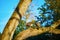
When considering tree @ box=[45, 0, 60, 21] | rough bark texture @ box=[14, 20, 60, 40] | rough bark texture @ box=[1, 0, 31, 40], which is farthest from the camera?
tree @ box=[45, 0, 60, 21]

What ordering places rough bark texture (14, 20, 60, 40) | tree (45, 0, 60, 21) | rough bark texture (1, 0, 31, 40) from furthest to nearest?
tree (45, 0, 60, 21) < rough bark texture (14, 20, 60, 40) < rough bark texture (1, 0, 31, 40)

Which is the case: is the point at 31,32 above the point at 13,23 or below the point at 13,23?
below

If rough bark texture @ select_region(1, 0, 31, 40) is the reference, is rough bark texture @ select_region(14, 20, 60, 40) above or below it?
below

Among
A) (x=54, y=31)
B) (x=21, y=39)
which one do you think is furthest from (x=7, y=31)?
(x=54, y=31)

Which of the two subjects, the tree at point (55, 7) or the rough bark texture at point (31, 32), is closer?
the rough bark texture at point (31, 32)

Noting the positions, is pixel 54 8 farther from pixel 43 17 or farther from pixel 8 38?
pixel 8 38

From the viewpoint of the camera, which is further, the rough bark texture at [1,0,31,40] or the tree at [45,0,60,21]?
the tree at [45,0,60,21]

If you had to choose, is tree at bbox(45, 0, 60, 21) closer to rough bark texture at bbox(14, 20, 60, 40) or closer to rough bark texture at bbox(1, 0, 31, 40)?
rough bark texture at bbox(14, 20, 60, 40)

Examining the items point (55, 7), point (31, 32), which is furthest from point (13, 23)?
point (55, 7)

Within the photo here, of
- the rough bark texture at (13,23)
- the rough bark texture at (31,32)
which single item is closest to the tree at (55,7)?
the rough bark texture at (31,32)

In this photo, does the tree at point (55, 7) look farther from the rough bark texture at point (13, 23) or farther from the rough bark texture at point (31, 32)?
the rough bark texture at point (13, 23)

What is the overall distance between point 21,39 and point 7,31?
3326 mm

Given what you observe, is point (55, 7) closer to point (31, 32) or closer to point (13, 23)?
point (31, 32)

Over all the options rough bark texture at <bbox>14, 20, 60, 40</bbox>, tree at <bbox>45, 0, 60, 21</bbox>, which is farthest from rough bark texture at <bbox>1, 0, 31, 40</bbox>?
tree at <bbox>45, 0, 60, 21</bbox>
